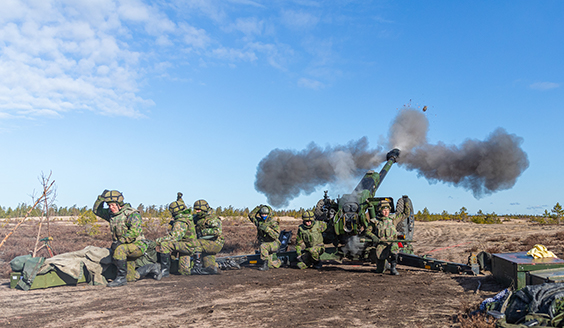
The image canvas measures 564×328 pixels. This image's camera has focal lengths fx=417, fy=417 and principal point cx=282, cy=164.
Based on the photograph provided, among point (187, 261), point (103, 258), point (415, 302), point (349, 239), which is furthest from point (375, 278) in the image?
point (103, 258)

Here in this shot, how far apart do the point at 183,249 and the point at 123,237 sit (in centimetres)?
160

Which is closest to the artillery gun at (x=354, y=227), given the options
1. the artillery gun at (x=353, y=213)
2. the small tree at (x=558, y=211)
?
the artillery gun at (x=353, y=213)

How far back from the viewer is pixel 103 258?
8.96 metres

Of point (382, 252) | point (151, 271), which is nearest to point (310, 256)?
point (382, 252)

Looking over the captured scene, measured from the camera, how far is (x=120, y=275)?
898cm

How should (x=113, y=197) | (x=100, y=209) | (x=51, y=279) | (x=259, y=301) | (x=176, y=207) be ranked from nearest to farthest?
(x=259, y=301) < (x=51, y=279) < (x=113, y=197) < (x=100, y=209) < (x=176, y=207)

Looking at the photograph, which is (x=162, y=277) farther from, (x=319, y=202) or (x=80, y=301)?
(x=319, y=202)

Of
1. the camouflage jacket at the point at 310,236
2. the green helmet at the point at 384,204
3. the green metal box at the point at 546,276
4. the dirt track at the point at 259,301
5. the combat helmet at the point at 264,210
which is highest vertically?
the green helmet at the point at 384,204

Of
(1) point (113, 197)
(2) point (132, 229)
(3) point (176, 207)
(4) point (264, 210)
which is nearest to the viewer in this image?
(2) point (132, 229)

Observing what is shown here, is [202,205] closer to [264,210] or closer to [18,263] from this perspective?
[264,210]

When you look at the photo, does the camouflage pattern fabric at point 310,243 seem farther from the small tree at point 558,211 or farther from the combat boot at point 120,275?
the small tree at point 558,211

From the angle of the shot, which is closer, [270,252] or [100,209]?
[100,209]

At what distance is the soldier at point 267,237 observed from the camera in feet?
38.1

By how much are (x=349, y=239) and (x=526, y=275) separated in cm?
506
